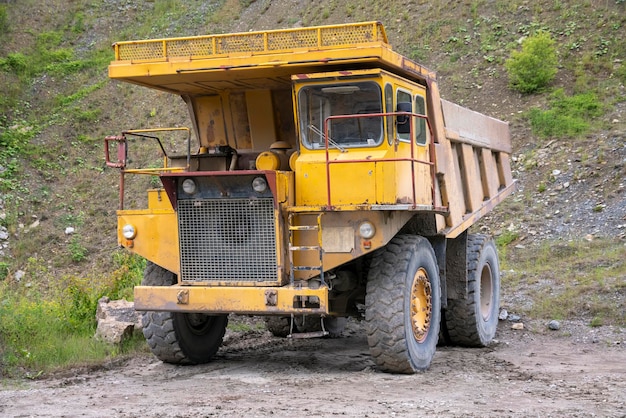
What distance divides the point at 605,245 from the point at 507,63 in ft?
27.1

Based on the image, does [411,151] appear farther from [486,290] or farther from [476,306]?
[486,290]

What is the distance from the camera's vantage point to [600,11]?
25203 mm

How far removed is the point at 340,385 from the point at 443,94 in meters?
16.8

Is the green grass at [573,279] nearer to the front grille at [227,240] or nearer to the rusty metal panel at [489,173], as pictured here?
the rusty metal panel at [489,173]

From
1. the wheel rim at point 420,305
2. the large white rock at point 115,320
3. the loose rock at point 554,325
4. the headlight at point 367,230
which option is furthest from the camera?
the loose rock at point 554,325

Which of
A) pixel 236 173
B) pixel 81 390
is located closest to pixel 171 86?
pixel 236 173

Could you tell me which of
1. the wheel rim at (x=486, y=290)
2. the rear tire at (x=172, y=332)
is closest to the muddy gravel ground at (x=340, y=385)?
the rear tire at (x=172, y=332)

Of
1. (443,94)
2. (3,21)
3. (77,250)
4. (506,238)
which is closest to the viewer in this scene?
(506,238)

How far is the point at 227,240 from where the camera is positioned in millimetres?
9133

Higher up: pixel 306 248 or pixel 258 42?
pixel 258 42

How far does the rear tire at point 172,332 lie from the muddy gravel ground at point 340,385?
168 mm

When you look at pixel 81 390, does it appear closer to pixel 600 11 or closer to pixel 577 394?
pixel 577 394

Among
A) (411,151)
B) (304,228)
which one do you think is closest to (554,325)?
(411,151)

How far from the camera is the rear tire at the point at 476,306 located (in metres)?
11.4
